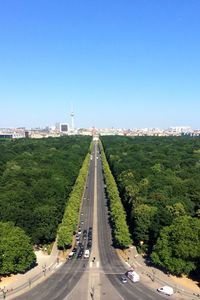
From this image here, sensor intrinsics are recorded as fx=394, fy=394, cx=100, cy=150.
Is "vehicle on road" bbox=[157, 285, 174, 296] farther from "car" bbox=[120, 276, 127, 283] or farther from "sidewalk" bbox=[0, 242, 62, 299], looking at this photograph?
"sidewalk" bbox=[0, 242, 62, 299]

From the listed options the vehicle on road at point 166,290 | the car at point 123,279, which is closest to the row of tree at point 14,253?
the car at point 123,279

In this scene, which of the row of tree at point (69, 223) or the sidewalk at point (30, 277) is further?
the row of tree at point (69, 223)

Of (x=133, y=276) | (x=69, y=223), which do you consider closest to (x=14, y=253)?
(x=133, y=276)

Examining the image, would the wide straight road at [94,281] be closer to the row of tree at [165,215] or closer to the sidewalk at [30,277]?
the sidewalk at [30,277]

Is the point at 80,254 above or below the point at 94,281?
above

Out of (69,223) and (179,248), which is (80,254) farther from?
(179,248)

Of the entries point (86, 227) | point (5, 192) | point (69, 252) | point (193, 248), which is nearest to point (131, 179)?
point (86, 227)
